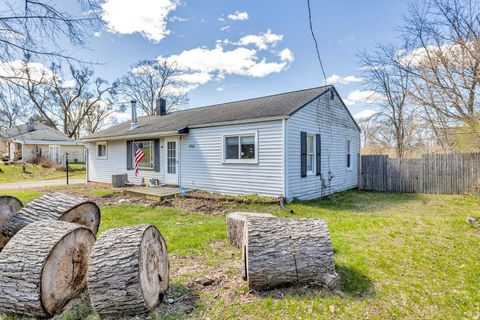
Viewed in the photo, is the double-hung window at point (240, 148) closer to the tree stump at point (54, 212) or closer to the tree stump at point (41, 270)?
the tree stump at point (54, 212)

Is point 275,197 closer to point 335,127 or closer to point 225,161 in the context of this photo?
point 225,161

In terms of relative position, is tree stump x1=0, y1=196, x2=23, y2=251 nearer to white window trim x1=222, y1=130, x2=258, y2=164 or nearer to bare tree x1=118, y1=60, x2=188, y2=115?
white window trim x1=222, y1=130, x2=258, y2=164

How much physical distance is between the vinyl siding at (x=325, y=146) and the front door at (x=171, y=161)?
5256 millimetres

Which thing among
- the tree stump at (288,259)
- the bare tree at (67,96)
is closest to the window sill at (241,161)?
the bare tree at (67,96)

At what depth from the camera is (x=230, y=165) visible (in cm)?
983

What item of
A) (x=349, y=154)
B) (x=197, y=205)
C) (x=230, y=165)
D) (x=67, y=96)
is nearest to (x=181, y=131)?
(x=230, y=165)

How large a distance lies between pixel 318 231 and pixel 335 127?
360 inches

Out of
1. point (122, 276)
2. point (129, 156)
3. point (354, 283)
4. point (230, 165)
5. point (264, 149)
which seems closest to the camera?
point (122, 276)

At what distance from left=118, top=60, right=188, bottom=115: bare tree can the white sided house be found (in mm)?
19894

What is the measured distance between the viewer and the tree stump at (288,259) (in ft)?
9.73

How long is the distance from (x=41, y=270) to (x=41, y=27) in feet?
16.9

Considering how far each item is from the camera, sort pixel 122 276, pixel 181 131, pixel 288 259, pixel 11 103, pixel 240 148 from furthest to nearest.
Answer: pixel 181 131
pixel 240 148
pixel 11 103
pixel 288 259
pixel 122 276

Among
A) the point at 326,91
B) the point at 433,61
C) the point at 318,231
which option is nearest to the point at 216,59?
the point at 326,91

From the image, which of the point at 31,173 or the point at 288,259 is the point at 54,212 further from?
the point at 31,173
